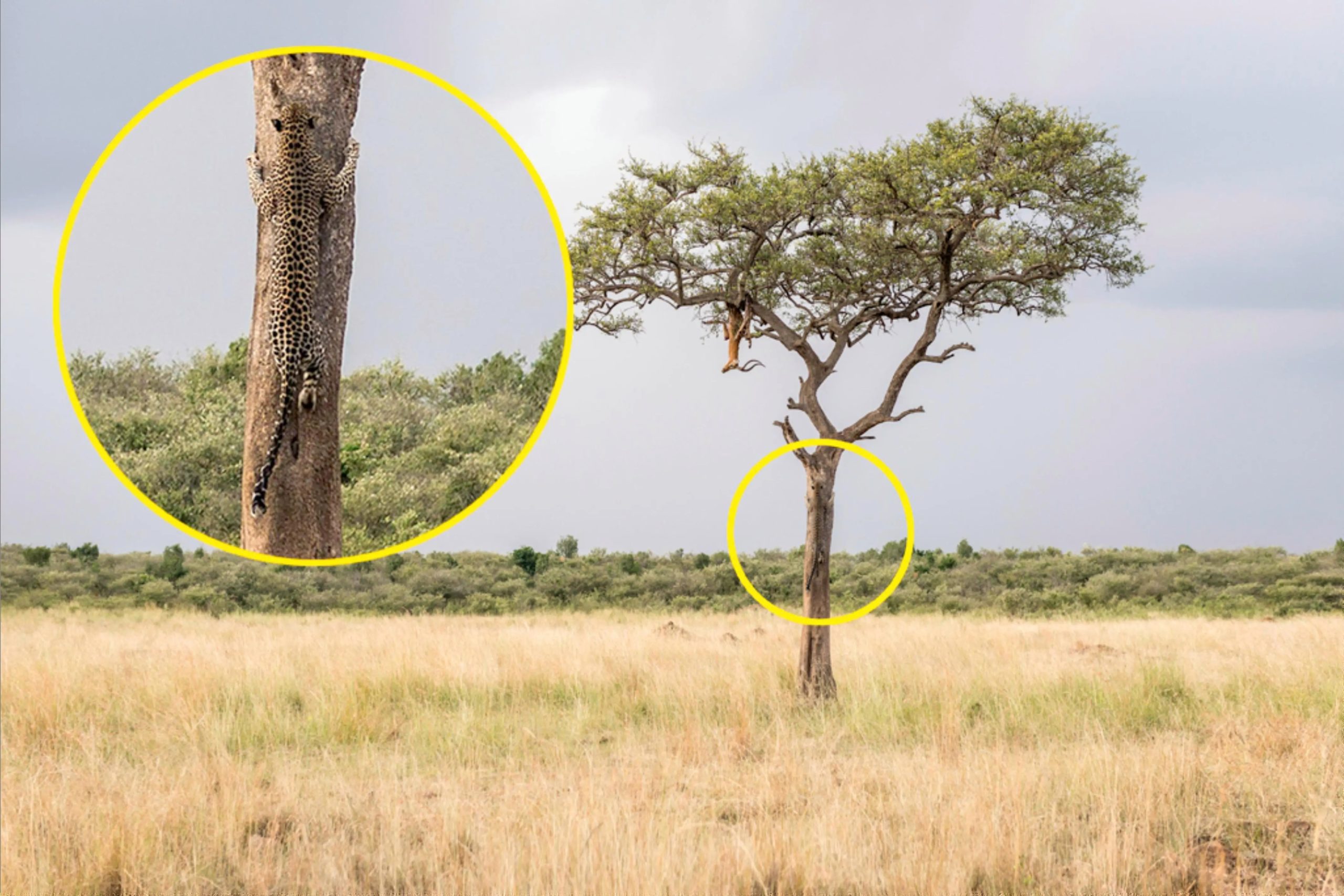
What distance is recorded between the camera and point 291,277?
13.5 ft

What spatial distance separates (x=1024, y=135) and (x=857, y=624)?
9.34m

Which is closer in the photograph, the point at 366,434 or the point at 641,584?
the point at 366,434

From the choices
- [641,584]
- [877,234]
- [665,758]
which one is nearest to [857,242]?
[877,234]

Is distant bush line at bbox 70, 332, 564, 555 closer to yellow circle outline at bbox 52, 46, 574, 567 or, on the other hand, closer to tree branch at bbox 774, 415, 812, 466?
yellow circle outline at bbox 52, 46, 574, 567

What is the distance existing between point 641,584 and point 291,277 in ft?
71.8

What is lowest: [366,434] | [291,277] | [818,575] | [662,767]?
[662,767]

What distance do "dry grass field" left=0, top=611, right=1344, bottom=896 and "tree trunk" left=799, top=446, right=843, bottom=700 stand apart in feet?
0.93

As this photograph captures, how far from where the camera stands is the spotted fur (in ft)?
13.5

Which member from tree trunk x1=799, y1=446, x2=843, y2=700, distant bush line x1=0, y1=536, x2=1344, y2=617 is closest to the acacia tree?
tree trunk x1=799, y1=446, x2=843, y2=700

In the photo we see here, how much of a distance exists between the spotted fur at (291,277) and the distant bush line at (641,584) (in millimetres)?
18027

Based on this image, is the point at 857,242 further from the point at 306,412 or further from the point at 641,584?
the point at 641,584

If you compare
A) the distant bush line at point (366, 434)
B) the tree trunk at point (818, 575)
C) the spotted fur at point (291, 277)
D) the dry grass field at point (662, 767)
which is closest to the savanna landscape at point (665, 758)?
the dry grass field at point (662, 767)

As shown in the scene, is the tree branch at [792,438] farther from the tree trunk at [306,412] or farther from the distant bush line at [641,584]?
the distant bush line at [641,584]

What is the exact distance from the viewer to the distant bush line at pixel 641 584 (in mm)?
22672
